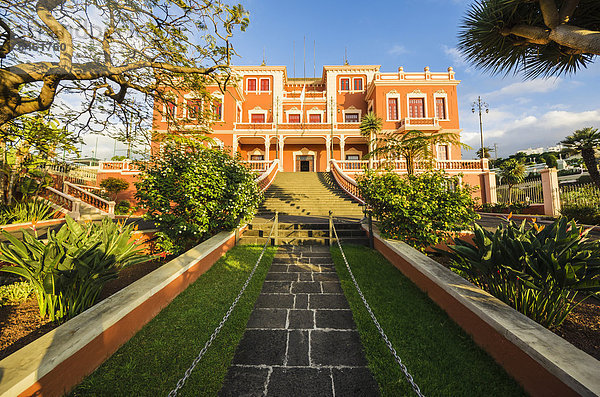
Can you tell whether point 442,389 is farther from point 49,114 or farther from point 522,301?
point 49,114

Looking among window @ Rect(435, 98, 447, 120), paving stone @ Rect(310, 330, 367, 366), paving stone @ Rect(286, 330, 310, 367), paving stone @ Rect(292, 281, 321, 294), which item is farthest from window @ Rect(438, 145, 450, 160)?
paving stone @ Rect(286, 330, 310, 367)

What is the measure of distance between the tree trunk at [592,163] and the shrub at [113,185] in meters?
27.3

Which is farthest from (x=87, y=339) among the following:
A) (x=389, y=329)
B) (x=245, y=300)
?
(x=389, y=329)

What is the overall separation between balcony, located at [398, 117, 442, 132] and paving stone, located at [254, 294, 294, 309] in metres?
19.7

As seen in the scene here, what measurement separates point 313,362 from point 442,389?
114cm

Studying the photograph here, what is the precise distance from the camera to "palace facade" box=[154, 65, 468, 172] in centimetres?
2058

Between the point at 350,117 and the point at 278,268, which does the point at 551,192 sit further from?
the point at 350,117

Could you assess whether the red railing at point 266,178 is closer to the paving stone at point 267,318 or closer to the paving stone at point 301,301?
the paving stone at point 301,301

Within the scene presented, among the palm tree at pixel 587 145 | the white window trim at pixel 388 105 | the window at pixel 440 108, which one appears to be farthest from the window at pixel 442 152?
the palm tree at pixel 587 145

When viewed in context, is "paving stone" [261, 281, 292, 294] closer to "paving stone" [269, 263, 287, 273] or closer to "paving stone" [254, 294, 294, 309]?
"paving stone" [254, 294, 294, 309]

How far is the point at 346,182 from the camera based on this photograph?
47.9 ft

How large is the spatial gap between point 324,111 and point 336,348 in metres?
23.9

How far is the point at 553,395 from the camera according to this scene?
1.60m

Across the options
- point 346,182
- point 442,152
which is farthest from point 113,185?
point 442,152
